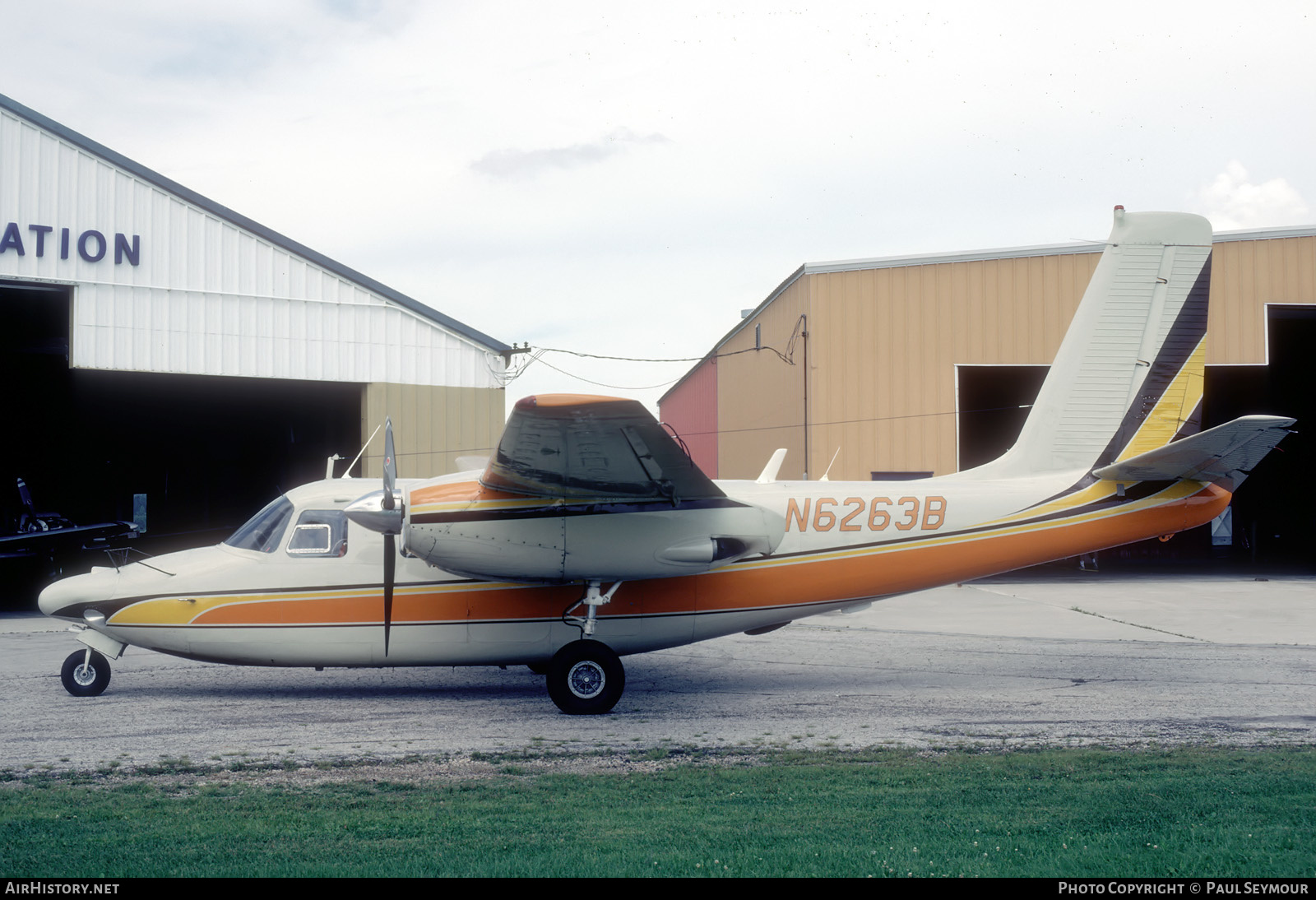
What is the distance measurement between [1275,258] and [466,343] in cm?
1982

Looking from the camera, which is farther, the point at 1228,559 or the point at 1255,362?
the point at 1228,559

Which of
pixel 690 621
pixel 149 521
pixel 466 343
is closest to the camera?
pixel 690 621

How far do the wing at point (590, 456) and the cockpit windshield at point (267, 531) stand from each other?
260 cm

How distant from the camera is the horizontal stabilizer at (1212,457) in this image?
31.7 ft

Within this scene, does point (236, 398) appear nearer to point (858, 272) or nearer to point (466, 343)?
point (466, 343)

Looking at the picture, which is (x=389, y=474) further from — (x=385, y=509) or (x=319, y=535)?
(x=319, y=535)

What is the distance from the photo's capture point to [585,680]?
403 inches

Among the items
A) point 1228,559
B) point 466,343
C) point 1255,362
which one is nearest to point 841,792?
point 466,343

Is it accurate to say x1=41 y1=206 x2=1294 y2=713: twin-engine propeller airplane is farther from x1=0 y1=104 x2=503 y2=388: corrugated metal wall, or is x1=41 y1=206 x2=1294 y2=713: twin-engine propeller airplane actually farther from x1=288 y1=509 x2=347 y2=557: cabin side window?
x1=0 y1=104 x2=503 y2=388: corrugated metal wall

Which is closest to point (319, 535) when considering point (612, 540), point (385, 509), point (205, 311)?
point (385, 509)

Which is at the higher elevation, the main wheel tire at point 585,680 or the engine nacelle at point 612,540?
the engine nacelle at point 612,540

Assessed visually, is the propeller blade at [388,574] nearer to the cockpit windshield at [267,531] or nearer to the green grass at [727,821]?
the cockpit windshield at [267,531]

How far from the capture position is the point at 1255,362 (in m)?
24.3

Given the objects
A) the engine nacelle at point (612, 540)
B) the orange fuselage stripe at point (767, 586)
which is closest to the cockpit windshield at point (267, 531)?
the orange fuselage stripe at point (767, 586)
